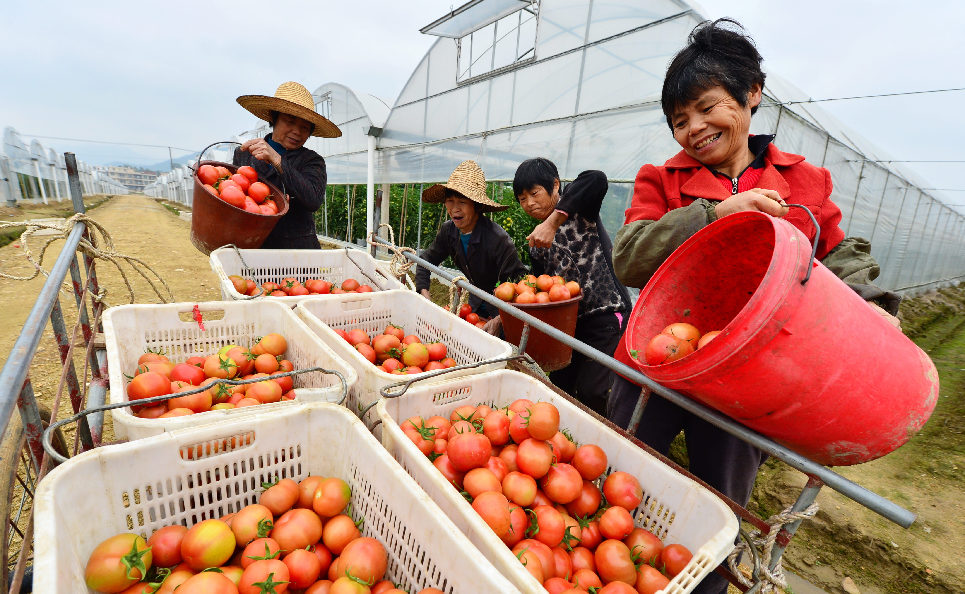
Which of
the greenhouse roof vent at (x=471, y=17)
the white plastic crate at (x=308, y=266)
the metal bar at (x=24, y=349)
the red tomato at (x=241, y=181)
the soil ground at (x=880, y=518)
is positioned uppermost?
the greenhouse roof vent at (x=471, y=17)

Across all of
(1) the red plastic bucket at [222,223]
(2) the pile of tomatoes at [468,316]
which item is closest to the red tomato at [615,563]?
(2) the pile of tomatoes at [468,316]

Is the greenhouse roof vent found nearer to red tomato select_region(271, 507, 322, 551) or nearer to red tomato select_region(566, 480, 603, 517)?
red tomato select_region(566, 480, 603, 517)

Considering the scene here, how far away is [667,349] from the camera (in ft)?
4.11

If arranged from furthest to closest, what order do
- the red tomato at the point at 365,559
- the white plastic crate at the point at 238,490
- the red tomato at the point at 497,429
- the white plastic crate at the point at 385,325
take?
1. the white plastic crate at the point at 385,325
2. the red tomato at the point at 497,429
3. the red tomato at the point at 365,559
4. the white plastic crate at the point at 238,490

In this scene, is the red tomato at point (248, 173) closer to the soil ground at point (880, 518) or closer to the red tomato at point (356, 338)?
the red tomato at point (356, 338)

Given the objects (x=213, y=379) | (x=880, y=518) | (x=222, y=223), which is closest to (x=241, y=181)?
(x=222, y=223)

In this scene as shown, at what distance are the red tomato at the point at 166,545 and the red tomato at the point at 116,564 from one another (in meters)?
0.06

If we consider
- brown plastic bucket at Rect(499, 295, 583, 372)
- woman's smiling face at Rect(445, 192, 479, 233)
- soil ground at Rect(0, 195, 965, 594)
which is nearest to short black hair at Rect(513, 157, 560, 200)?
woman's smiling face at Rect(445, 192, 479, 233)

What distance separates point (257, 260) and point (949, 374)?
10129 millimetres

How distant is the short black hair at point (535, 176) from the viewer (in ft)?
9.70

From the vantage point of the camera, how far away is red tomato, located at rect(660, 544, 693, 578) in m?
1.23

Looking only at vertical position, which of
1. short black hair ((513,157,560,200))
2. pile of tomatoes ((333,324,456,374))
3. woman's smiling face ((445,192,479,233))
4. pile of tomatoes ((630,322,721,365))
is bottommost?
pile of tomatoes ((333,324,456,374))

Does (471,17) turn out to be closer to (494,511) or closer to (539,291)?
(539,291)

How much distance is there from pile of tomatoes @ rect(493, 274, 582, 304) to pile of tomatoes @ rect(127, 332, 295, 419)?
1360mm
